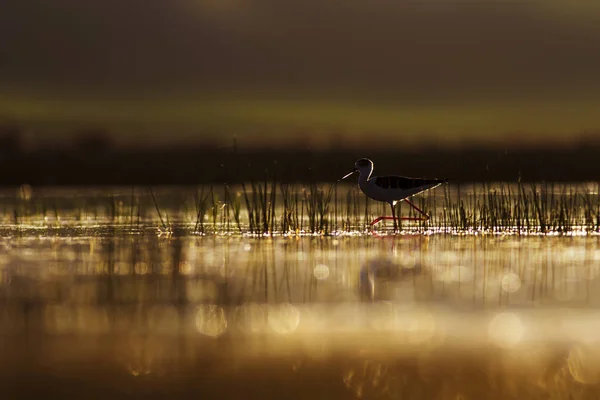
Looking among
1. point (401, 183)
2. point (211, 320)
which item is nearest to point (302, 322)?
point (211, 320)

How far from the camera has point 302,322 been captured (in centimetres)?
605

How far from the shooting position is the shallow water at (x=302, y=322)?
4621mm

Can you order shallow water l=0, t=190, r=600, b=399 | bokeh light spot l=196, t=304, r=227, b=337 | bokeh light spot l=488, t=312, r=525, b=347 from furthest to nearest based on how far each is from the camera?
1. bokeh light spot l=196, t=304, r=227, b=337
2. bokeh light spot l=488, t=312, r=525, b=347
3. shallow water l=0, t=190, r=600, b=399

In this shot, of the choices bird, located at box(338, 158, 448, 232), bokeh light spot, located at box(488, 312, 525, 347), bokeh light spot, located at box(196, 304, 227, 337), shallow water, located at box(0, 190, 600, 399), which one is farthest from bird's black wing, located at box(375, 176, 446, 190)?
bokeh light spot, located at box(488, 312, 525, 347)

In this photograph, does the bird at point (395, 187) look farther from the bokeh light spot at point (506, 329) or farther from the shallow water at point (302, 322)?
the bokeh light spot at point (506, 329)

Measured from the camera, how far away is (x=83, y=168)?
33.0 m

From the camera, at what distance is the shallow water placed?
4.62m

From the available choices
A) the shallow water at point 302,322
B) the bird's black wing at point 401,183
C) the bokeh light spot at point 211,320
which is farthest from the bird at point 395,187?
the bokeh light spot at point 211,320

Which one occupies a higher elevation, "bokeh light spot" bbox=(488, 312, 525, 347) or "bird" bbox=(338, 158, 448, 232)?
"bird" bbox=(338, 158, 448, 232)

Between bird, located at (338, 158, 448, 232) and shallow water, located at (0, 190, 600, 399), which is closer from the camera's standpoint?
shallow water, located at (0, 190, 600, 399)

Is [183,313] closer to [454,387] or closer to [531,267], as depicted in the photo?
[454,387]

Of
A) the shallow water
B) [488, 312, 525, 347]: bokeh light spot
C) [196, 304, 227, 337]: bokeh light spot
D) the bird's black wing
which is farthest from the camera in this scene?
the bird's black wing

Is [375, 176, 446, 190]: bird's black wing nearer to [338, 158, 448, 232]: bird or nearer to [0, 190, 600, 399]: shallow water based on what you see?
[338, 158, 448, 232]: bird

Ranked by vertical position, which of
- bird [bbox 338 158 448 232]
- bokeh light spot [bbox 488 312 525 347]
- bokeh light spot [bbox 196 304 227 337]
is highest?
bird [bbox 338 158 448 232]
